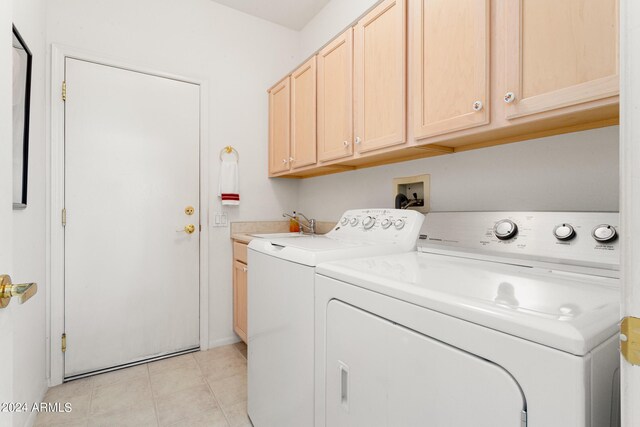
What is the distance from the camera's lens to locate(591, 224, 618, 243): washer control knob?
0.87m

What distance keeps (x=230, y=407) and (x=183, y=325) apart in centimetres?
86

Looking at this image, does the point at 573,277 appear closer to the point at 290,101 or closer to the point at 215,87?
the point at 290,101

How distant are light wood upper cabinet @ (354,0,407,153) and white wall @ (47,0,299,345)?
4.02 ft

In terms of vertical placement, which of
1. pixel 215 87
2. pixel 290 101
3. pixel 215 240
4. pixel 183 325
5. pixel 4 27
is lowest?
pixel 183 325

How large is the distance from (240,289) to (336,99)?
5.11ft

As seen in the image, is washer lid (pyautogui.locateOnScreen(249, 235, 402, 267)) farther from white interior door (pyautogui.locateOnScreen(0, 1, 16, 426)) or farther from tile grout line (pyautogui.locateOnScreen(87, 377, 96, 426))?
tile grout line (pyautogui.locateOnScreen(87, 377, 96, 426))

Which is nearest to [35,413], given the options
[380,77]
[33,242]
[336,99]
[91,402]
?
[91,402]

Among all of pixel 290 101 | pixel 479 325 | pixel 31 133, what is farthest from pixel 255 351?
pixel 290 101

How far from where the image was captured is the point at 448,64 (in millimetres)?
1242

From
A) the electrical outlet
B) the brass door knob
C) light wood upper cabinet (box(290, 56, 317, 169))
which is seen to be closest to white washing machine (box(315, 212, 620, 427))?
the brass door knob

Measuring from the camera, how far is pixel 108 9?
212 cm

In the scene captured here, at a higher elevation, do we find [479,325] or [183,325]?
[479,325]

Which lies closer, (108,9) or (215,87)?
(108,9)

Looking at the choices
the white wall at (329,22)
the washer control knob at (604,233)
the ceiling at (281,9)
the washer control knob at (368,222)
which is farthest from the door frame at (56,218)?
the washer control knob at (604,233)
